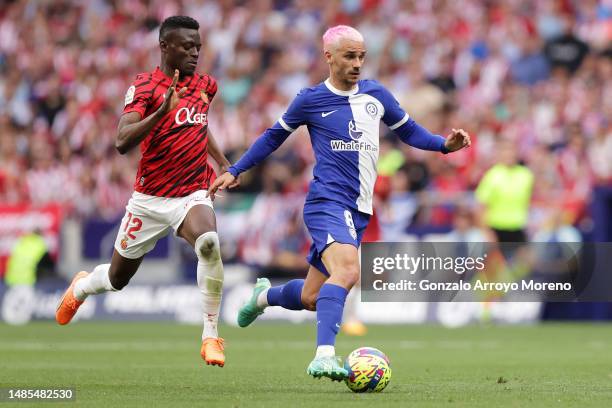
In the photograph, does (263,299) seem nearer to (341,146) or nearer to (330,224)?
(330,224)

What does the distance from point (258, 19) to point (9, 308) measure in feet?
26.9

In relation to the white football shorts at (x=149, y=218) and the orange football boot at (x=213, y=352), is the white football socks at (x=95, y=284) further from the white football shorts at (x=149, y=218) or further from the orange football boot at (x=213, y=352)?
the orange football boot at (x=213, y=352)

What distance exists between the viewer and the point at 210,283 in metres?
10.3

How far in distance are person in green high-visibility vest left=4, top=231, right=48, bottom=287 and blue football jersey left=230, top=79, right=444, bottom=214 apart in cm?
1155

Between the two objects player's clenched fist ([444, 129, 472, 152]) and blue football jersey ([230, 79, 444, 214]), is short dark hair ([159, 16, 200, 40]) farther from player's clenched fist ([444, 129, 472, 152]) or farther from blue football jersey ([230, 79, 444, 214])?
player's clenched fist ([444, 129, 472, 152])

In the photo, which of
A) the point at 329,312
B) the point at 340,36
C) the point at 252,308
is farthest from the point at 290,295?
the point at 340,36

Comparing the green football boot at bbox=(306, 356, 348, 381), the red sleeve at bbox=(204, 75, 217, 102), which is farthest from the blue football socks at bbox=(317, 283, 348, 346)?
the red sleeve at bbox=(204, 75, 217, 102)

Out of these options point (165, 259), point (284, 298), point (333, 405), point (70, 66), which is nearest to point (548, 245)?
point (165, 259)

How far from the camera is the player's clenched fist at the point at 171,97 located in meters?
9.33

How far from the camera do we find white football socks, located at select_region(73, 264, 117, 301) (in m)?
10.8

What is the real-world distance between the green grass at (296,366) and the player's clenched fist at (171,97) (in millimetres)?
1973

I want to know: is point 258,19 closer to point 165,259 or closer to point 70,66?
point 70,66

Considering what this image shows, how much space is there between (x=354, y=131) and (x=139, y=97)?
1.68 meters

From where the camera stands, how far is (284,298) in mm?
10070
